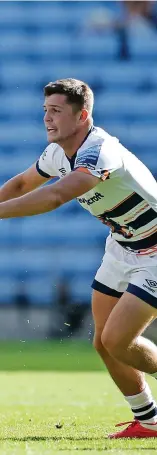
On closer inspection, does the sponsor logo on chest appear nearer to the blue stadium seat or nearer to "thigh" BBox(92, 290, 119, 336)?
"thigh" BBox(92, 290, 119, 336)

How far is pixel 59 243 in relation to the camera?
16.2 metres

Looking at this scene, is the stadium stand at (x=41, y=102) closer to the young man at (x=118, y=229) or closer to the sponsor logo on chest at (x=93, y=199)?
the young man at (x=118, y=229)

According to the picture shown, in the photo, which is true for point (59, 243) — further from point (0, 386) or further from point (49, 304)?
point (0, 386)

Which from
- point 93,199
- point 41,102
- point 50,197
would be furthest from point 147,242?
point 41,102

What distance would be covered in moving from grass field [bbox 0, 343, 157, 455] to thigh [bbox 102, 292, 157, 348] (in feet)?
1.86

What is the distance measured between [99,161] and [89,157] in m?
0.06

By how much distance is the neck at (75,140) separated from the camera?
6379 mm

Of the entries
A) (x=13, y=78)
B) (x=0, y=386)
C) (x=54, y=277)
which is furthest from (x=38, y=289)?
(x=0, y=386)

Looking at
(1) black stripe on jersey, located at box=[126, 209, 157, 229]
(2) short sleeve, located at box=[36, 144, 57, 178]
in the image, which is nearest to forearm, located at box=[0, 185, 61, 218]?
(1) black stripe on jersey, located at box=[126, 209, 157, 229]

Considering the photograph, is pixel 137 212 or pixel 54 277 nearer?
pixel 137 212

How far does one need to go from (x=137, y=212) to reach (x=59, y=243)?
969 cm

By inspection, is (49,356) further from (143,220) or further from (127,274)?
(143,220)

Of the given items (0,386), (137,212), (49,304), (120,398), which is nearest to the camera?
(137,212)

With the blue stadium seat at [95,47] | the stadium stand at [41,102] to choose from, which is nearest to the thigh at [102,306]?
the stadium stand at [41,102]
